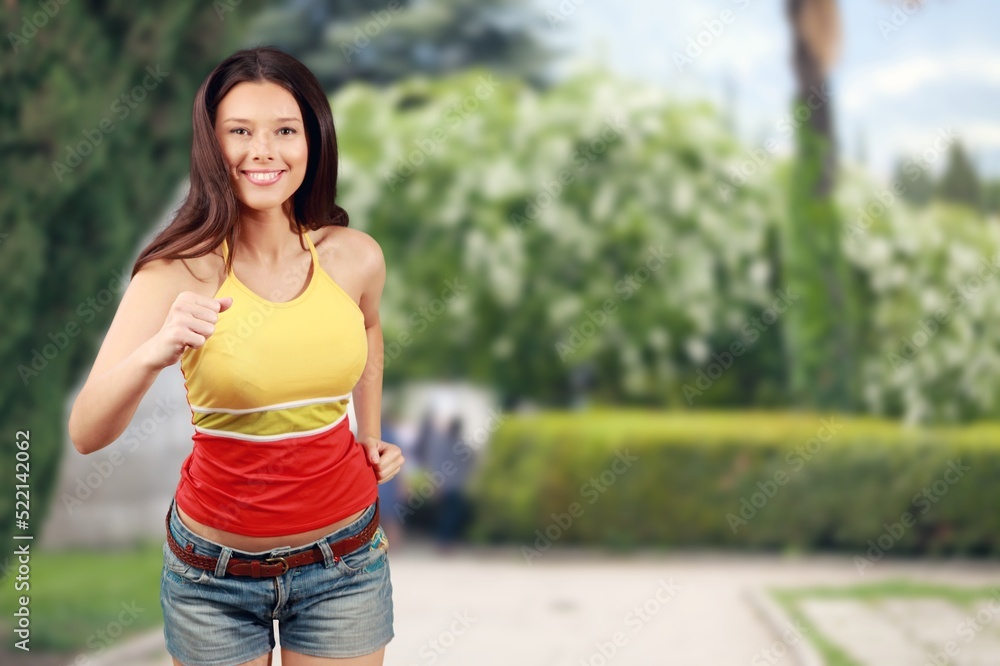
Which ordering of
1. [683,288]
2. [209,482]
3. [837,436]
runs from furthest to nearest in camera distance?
[683,288] < [837,436] < [209,482]

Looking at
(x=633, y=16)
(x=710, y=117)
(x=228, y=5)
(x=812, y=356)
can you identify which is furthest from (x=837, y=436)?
(x=228, y=5)

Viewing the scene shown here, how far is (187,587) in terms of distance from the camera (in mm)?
1377

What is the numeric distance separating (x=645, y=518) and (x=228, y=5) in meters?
4.84

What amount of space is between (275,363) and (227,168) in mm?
261

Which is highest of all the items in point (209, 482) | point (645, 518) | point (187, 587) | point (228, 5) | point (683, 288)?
point (228, 5)

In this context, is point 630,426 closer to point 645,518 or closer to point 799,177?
point 645,518

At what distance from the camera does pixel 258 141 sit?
1356 millimetres

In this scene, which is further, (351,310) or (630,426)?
(630,426)

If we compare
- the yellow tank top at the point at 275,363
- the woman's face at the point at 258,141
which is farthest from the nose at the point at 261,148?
the yellow tank top at the point at 275,363

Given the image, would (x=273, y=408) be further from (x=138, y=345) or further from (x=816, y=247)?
(x=816, y=247)

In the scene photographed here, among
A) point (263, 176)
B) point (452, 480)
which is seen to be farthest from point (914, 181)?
point (263, 176)

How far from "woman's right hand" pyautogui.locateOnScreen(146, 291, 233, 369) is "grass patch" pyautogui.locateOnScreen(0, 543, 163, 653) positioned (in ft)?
12.7

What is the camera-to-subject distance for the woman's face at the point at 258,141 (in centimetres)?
136

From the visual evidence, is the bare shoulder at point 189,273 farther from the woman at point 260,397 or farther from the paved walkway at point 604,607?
the paved walkway at point 604,607
